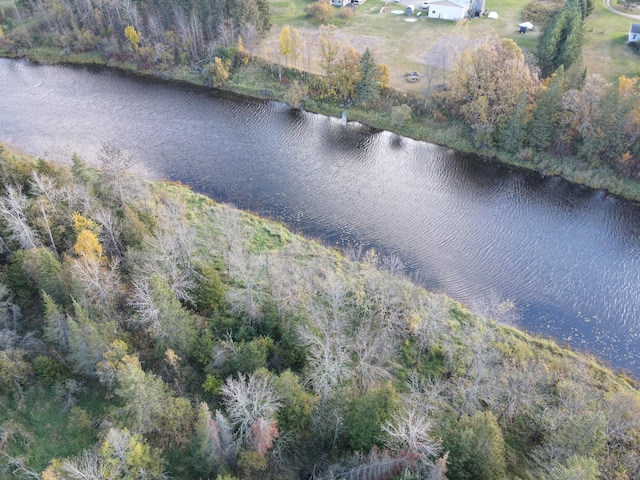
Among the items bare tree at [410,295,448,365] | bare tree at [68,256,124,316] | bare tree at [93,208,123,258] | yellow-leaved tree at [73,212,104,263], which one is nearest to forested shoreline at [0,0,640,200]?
bare tree at [410,295,448,365]

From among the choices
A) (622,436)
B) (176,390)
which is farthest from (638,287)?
(176,390)

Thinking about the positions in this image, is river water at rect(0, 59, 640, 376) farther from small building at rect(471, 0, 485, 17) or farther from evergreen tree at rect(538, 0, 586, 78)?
small building at rect(471, 0, 485, 17)

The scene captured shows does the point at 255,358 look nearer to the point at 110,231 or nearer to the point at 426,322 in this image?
the point at 426,322

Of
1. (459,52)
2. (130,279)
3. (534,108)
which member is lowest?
(130,279)

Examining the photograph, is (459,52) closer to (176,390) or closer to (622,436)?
(622,436)

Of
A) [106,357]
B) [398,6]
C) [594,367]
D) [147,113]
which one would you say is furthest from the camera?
[398,6]

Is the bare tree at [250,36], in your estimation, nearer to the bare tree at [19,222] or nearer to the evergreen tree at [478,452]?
the bare tree at [19,222]
